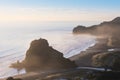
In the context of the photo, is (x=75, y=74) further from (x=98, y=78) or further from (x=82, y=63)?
(x=82, y=63)

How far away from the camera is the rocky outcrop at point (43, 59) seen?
98250 mm

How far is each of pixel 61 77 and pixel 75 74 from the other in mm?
5444

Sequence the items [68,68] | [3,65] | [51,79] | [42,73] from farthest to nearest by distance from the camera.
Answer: [3,65]
[68,68]
[42,73]
[51,79]

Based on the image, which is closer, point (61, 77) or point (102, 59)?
point (61, 77)

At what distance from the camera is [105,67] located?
84812 millimetres

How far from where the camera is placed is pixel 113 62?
279 feet

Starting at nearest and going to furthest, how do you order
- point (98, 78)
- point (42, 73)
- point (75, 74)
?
point (98, 78) → point (75, 74) → point (42, 73)

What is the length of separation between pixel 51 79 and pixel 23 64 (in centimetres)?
3166

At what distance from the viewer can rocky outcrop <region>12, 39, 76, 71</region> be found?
9825cm

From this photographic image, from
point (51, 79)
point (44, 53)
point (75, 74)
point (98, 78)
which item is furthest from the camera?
point (44, 53)

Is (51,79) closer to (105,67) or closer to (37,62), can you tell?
(105,67)

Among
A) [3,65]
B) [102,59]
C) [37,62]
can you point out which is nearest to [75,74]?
[102,59]

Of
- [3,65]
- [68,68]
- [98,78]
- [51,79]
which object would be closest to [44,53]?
[68,68]

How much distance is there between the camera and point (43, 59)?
335ft
